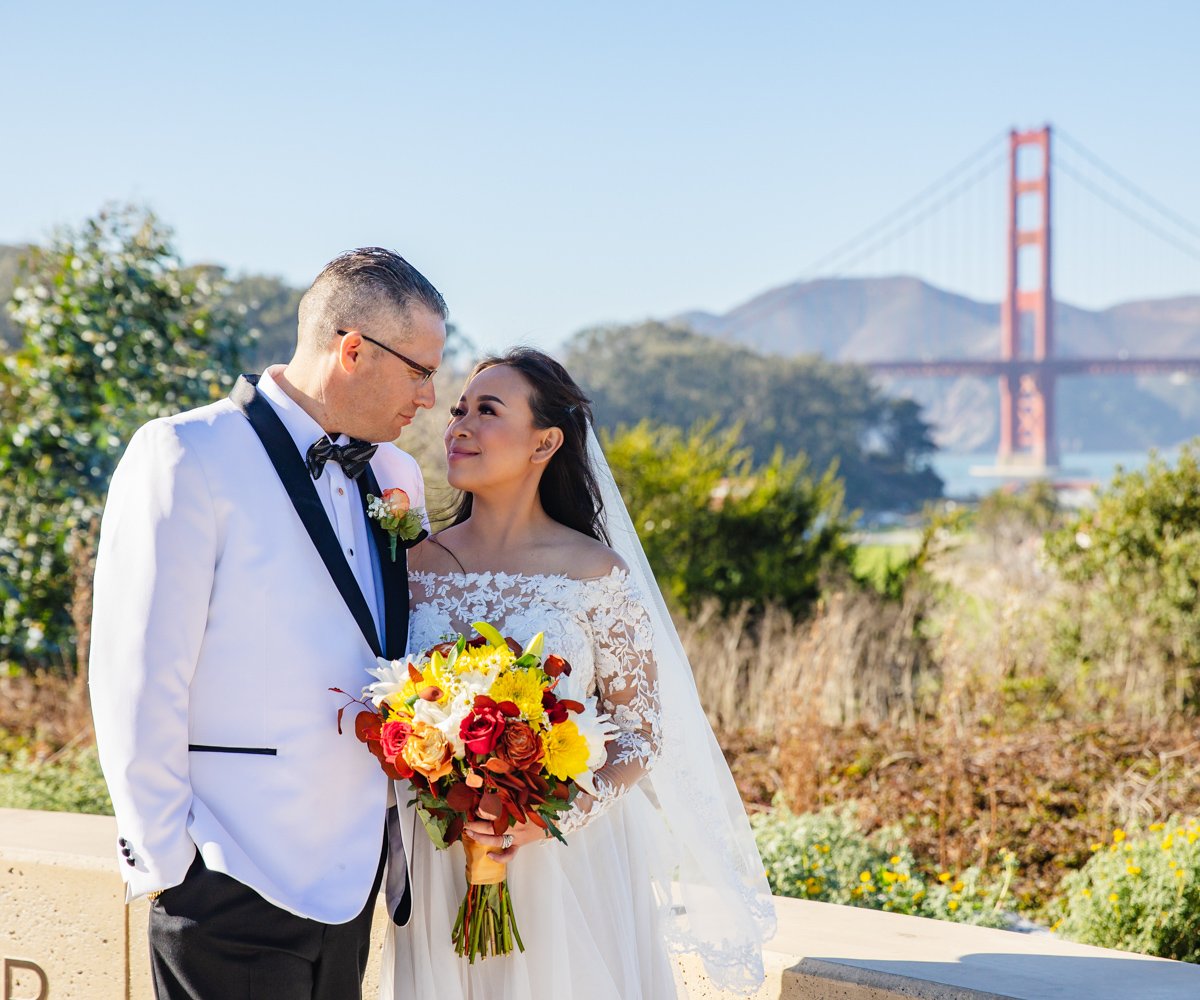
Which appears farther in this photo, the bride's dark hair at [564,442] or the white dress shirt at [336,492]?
the bride's dark hair at [564,442]

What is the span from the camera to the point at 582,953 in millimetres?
2352

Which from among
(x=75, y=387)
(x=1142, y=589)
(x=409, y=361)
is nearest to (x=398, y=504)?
(x=409, y=361)

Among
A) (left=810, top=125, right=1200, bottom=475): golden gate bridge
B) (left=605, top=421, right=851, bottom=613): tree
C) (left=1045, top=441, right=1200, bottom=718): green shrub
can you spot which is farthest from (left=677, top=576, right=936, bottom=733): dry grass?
(left=810, top=125, right=1200, bottom=475): golden gate bridge

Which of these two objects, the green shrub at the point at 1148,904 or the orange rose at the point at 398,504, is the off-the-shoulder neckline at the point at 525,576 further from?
the green shrub at the point at 1148,904

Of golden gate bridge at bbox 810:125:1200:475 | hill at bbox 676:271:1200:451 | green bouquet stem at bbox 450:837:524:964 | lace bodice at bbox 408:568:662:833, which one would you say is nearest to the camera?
green bouquet stem at bbox 450:837:524:964

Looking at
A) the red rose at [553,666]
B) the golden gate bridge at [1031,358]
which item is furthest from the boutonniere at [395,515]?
the golden gate bridge at [1031,358]

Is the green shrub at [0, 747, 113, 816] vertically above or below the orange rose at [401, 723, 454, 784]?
below

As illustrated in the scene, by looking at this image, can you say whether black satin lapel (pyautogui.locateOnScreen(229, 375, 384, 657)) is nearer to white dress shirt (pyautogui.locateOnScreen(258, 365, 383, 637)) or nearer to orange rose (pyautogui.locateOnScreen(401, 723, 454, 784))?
white dress shirt (pyautogui.locateOnScreen(258, 365, 383, 637))

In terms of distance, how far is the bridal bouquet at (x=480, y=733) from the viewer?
194 centimetres

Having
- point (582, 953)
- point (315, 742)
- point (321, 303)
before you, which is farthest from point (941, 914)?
point (321, 303)

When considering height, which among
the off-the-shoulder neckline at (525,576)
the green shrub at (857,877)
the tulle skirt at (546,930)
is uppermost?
the off-the-shoulder neckline at (525,576)

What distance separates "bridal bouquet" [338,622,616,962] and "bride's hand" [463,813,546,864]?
0.02 m

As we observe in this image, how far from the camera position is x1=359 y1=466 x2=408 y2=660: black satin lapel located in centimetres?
222

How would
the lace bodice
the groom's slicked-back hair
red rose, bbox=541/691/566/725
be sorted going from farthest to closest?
the lace bodice
the groom's slicked-back hair
red rose, bbox=541/691/566/725
